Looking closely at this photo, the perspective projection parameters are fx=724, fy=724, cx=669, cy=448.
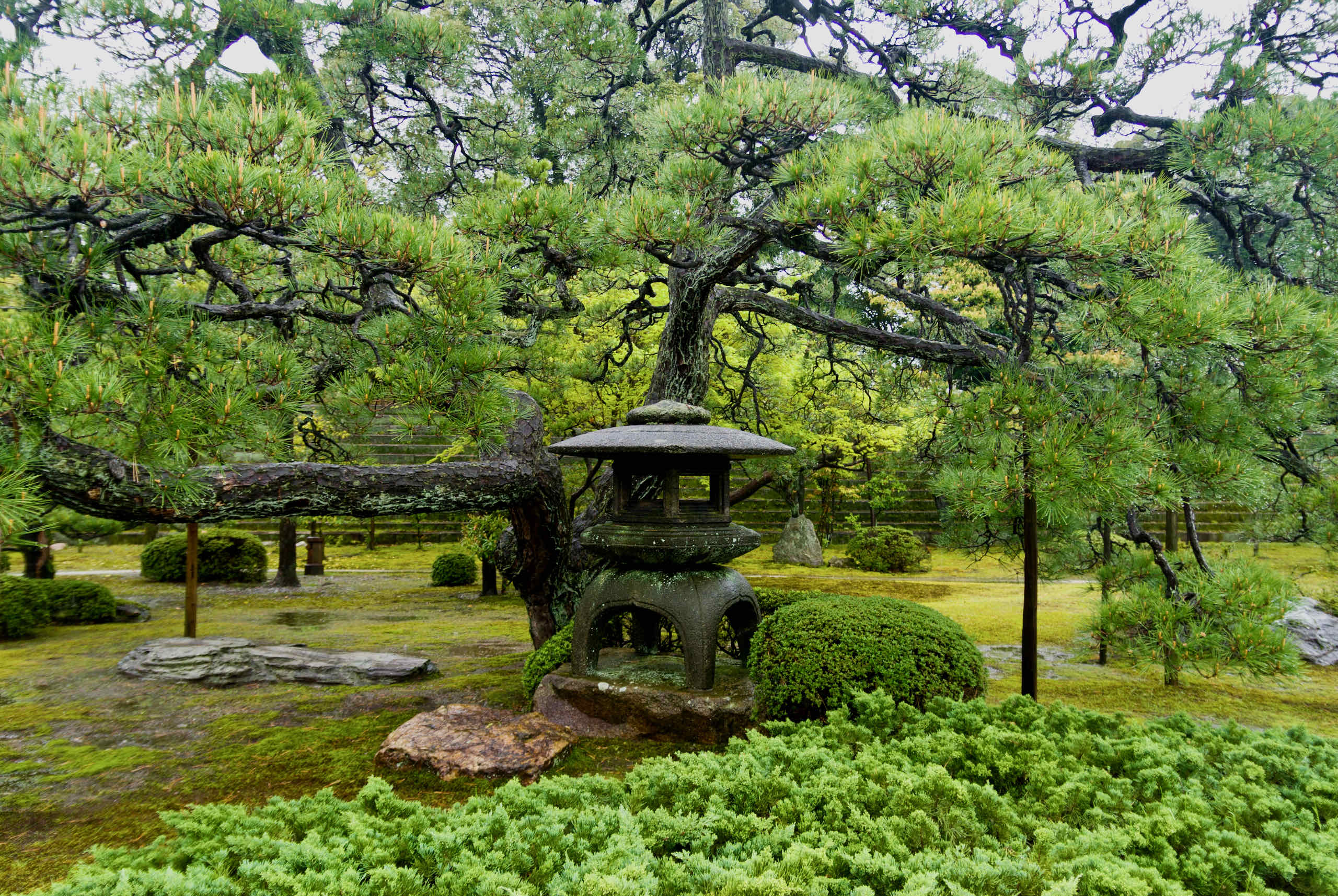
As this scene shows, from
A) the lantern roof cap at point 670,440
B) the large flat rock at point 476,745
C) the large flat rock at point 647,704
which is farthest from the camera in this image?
the lantern roof cap at point 670,440

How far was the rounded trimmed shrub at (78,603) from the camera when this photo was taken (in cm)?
824

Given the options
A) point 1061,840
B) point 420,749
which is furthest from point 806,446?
point 1061,840

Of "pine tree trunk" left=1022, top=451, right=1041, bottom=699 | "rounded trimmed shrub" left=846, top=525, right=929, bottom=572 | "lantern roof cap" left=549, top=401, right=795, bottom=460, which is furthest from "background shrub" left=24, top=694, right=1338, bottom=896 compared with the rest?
"rounded trimmed shrub" left=846, top=525, right=929, bottom=572

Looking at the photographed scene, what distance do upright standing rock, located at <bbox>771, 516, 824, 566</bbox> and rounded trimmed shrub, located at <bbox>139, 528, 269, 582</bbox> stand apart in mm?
9147

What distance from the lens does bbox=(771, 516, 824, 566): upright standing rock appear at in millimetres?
13922

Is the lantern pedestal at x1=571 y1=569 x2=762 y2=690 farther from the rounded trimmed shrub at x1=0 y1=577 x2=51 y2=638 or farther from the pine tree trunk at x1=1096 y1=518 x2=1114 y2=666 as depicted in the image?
the rounded trimmed shrub at x1=0 y1=577 x2=51 y2=638

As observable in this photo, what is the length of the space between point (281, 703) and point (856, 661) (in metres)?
4.14

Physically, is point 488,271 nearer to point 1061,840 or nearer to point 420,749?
point 420,749

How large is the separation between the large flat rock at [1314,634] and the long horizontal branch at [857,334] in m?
4.69

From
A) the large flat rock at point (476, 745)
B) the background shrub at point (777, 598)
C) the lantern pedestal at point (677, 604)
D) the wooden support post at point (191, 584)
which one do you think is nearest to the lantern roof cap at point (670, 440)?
the lantern pedestal at point (677, 604)

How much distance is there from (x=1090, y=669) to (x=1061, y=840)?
537 cm

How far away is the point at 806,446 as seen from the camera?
460 inches

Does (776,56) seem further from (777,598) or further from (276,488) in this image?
(276,488)

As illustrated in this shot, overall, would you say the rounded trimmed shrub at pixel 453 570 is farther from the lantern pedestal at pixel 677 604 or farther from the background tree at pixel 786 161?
the lantern pedestal at pixel 677 604
